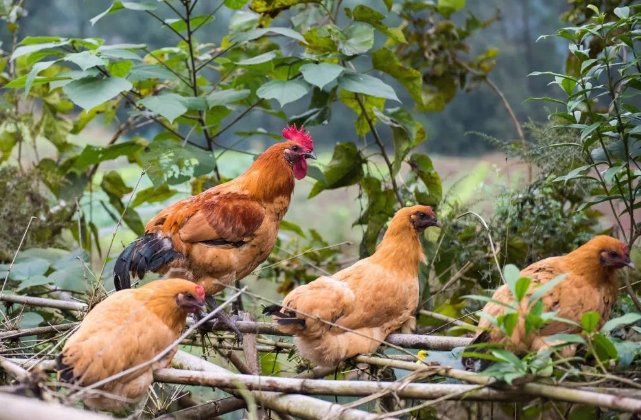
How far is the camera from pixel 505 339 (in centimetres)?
231

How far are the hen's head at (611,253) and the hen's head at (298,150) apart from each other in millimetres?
1397

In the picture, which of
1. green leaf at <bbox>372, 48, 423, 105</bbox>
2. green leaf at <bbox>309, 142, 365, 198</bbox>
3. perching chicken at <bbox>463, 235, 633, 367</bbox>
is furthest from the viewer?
green leaf at <bbox>309, 142, 365, 198</bbox>

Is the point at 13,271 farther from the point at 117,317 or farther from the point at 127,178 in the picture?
the point at 127,178

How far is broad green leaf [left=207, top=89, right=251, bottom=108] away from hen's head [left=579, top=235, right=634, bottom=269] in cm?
207

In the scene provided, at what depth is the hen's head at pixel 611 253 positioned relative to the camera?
102 inches

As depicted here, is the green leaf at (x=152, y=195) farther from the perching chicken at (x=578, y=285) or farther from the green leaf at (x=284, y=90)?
the perching chicken at (x=578, y=285)

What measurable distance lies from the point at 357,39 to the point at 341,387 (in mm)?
2288

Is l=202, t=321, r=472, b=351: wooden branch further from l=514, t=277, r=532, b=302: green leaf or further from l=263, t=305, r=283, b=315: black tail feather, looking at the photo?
l=514, t=277, r=532, b=302: green leaf

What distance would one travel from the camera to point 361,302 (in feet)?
9.60

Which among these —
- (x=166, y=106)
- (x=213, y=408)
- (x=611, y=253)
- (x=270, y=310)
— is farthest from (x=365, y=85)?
(x=213, y=408)

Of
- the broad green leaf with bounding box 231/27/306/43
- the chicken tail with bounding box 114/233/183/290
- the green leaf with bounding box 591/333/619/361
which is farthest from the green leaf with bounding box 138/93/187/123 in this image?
the green leaf with bounding box 591/333/619/361

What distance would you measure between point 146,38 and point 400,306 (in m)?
4.39

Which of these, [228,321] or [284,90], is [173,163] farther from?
[228,321]

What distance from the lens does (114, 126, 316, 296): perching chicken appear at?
3279 millimetres
